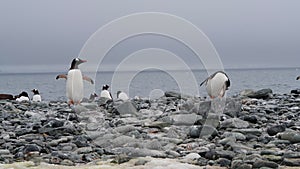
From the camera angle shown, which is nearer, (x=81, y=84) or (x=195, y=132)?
(x=195, y=132)

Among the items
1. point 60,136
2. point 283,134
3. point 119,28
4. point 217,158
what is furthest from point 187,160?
point 119,28

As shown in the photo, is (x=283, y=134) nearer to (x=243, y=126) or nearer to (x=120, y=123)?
(x=243, y=126)

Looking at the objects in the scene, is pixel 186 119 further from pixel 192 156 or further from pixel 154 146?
pixel 192 156

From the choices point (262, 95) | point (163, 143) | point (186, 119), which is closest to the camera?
point (163, 143)

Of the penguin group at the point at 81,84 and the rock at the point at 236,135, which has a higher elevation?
the penguin group at the point at 81,84

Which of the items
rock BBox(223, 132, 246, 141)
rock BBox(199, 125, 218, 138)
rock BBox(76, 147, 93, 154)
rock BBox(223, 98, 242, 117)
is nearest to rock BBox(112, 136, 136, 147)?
rock BBox(76, 147, 93, 154)

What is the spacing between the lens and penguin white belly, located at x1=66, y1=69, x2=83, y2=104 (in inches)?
522

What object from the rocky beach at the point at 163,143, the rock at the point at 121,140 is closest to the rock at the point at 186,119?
the rocky beach at the point at 163,143

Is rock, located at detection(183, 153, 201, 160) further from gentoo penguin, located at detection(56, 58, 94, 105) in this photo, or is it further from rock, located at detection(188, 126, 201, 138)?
gentoo penguin, located at detection(56, 58, 94, 105)

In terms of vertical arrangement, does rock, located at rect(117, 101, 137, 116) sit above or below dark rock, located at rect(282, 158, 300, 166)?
above

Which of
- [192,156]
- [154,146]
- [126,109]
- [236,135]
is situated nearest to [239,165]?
[192,156]

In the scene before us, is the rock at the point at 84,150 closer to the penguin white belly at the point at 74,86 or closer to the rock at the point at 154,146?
the rock at the point at 154,146

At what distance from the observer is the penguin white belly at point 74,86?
1327 cm

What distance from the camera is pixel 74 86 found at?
1334 centimetres
